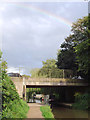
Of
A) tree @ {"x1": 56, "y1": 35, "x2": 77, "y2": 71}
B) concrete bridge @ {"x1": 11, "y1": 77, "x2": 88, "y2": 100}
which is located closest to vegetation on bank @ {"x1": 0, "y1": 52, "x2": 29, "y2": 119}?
concrete bridge @ {"x1": 11, "y1": 77, "x2": 88, "y2": 100}

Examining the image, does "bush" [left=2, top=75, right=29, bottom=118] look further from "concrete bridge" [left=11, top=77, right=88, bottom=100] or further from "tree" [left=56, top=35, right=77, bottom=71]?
"tree" [left=56, top=35, right=77, bottom=71]

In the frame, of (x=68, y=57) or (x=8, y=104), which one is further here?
(x=68, y=57)

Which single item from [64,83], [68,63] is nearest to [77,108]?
[64,83]

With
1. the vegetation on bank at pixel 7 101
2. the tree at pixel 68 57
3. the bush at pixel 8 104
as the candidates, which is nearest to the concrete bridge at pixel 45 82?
the tree at pixel 68 57

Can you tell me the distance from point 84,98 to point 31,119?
1440 cm

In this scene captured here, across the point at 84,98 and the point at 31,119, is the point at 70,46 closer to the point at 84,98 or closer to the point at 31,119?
the point at 84,98

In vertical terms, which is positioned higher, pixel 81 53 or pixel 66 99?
pixel 81 53

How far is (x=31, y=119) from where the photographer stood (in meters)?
8.65

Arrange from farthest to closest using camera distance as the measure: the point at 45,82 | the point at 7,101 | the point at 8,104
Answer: the point at 45,82 < the point at 7,101 < the point at 8,104

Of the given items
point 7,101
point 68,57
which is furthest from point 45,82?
point 7,101

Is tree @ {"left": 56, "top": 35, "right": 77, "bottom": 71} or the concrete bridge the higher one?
tree @ {"left": 56, "top": 35, "right": 77, "bottom": 71}

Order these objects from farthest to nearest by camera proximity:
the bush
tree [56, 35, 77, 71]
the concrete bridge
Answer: tree [56, 35, 77, 71] < the concrete bridge < the bush

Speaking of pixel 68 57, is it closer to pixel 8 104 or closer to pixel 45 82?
pixel 45 82

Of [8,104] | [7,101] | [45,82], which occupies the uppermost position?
[45,82]
